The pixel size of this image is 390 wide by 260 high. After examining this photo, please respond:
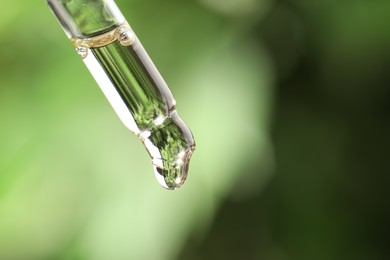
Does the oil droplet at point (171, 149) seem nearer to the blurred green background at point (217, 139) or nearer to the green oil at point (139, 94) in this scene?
the green oil at point (139, 94)

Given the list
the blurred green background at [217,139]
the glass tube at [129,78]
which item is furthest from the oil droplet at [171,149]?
the blurred green background at [217,139]

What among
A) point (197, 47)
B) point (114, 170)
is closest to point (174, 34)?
point (197, 47)

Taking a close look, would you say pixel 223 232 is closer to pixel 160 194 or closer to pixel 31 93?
pixel 160 194

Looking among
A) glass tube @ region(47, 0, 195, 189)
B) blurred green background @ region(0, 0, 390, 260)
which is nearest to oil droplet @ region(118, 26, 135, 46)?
glass tube @ region(47, 0, 195, 189)

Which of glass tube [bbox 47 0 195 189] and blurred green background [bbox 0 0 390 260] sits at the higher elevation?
glass tube [bbox 47 0 195 189]

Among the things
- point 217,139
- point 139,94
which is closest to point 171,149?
point 139,94

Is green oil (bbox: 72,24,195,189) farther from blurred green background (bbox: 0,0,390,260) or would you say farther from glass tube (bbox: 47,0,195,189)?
blurred green background (bbox: 0,0,390,260)
